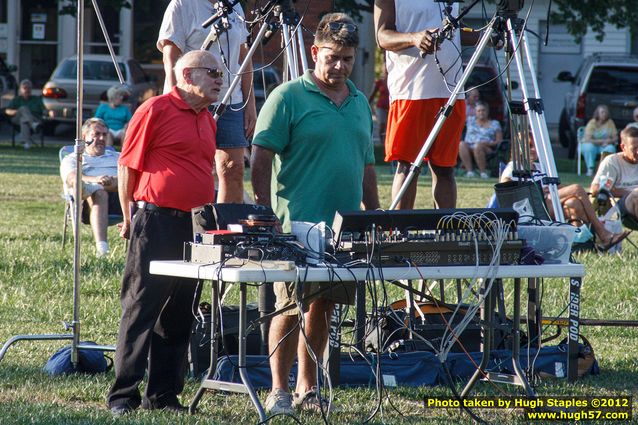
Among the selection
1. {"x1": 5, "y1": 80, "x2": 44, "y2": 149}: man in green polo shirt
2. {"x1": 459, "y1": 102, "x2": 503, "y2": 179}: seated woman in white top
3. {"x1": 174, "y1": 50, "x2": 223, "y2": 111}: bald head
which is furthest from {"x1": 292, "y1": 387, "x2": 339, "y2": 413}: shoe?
{"x1": 5, "y1": 80, "x2": 44, "y2": 149}: man in green polo shirt

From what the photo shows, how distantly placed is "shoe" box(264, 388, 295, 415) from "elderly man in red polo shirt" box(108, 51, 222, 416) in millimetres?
421

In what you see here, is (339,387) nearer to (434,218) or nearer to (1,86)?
(434,218)

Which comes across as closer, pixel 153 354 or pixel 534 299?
pixel 153 354

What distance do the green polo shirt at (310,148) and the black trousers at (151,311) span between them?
1.63 ft

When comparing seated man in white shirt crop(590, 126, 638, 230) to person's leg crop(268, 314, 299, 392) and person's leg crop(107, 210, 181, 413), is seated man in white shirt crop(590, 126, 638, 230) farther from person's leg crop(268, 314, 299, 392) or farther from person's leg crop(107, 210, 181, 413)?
person's leg crop(107, 210, 181, 413)

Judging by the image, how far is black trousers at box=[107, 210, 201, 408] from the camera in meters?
5.16

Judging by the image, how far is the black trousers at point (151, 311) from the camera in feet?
16.9

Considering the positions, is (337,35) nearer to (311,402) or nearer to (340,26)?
(340,26)

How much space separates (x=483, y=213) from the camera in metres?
5.06

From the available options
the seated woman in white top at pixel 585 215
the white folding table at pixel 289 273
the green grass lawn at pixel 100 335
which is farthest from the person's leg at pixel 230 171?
the seated woman in white top at pixel 585 215

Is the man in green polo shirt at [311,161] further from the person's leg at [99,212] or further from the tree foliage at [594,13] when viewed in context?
the tree foliage at [594,13]

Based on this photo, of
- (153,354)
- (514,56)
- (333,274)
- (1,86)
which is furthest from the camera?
(1,86)

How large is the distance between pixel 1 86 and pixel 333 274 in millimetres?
22180

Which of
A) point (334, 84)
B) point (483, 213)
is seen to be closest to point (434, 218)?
point (483, 213)
